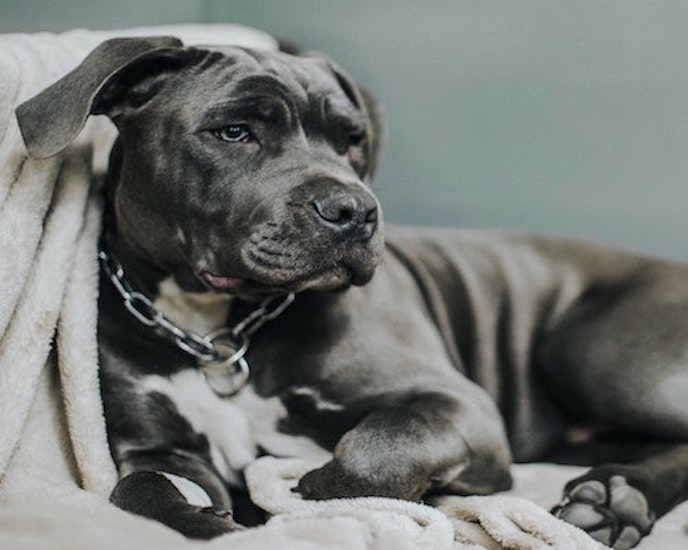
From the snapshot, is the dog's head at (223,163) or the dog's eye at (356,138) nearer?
the dog's head at (223,163)

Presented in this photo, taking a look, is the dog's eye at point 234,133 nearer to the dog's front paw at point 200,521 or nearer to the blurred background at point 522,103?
the dog's front paw at point 200,521

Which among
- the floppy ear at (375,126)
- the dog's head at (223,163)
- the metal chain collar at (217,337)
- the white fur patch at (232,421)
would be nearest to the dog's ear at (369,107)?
the floppy ear at (375,126)

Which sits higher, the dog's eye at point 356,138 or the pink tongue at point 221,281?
the dog's eye at point 356,138

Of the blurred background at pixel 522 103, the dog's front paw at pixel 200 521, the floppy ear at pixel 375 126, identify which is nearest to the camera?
the dog's front paw at pixel 200 521

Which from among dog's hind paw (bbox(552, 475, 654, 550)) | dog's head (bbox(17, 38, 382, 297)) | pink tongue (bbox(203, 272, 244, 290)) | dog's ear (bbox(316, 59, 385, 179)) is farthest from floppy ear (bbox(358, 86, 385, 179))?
dog's hind paw (bbox(552, 475, 654, 550))

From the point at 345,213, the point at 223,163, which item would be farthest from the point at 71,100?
the point at 345,213

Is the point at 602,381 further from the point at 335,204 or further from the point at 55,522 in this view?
the point at 55,522

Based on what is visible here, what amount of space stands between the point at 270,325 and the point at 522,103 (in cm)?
121

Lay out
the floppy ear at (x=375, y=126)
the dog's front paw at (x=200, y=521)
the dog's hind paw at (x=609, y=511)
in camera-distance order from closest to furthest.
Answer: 1. the dog's front paw at (x=200, y=521)
2. the dog's hind paw at (x=609, y=511)
3. the floppy ear at (x=375, y=126)

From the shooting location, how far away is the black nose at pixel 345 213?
6.35ft

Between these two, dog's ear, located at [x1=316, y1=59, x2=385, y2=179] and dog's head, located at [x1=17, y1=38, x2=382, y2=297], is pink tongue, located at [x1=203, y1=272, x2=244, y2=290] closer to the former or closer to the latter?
dog's head, located at [x1=17, y1=38, x2=382, y2=297]

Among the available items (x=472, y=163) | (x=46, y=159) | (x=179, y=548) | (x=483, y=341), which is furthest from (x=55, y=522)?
(x=472, y=163)

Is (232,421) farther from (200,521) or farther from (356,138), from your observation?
(356,138)

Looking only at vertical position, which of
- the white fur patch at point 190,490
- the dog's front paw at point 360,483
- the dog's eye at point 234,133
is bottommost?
the white fur patch at point 190,490
